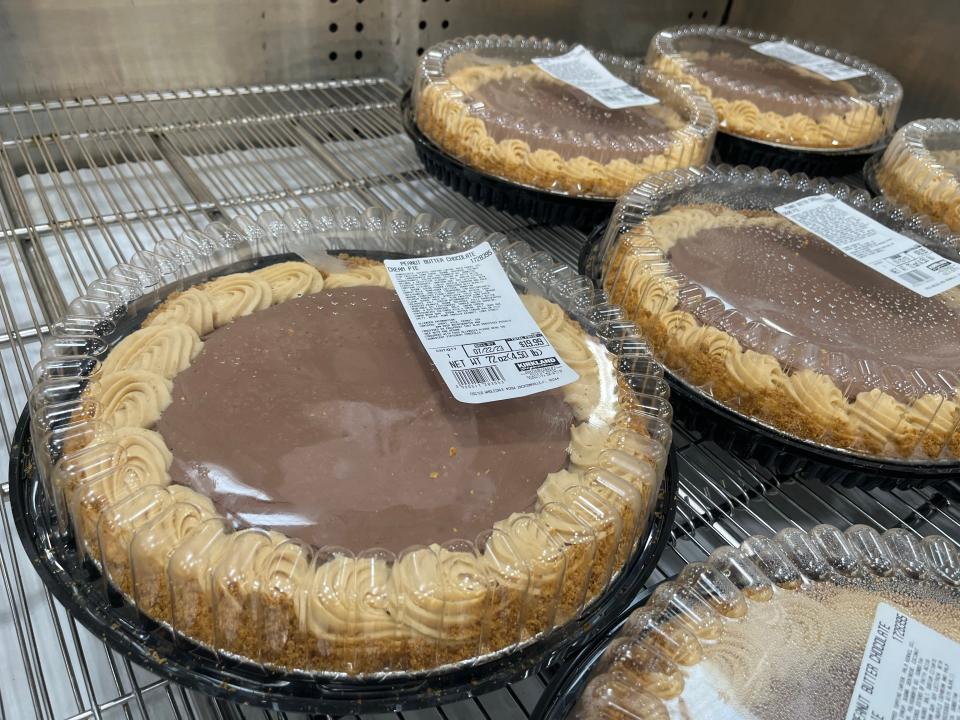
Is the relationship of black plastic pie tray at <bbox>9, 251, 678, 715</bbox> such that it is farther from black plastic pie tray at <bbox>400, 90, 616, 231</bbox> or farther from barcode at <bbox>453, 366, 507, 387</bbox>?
black plastic pie tray at <bbox>400, 90, 616, 231</bbox>

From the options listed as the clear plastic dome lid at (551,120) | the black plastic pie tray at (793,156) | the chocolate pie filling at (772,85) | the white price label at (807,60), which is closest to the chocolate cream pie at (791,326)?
the clear plastic dome lid at (551,120)

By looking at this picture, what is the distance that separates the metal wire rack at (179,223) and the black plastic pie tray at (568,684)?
0.26 meters

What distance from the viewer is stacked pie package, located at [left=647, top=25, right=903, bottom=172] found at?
6.48ft

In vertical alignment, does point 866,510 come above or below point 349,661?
below

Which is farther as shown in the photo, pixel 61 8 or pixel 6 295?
pixel 61 8

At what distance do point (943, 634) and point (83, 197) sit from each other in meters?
1.78

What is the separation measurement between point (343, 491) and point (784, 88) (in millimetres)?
1728

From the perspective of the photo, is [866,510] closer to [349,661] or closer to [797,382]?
[797,382]

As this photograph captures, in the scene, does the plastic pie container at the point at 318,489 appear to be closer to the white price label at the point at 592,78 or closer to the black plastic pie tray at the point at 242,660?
the black plastic pie tray at the point at 242,660

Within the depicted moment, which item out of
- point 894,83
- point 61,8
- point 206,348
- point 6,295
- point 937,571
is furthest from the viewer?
point 894,83

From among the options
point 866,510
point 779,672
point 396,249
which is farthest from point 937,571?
point 396,249

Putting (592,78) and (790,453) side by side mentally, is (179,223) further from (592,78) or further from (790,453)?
(790,453)

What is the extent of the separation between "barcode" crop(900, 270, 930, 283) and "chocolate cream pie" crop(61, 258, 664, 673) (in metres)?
0.63

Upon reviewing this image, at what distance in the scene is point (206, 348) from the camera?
111 cm
